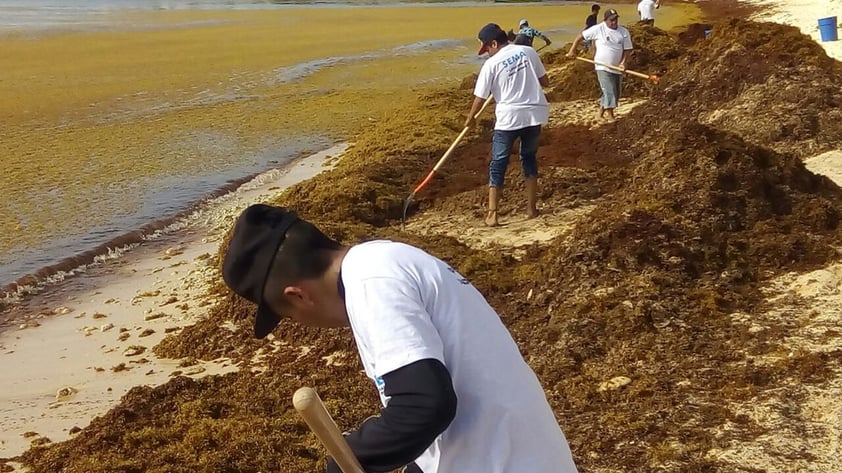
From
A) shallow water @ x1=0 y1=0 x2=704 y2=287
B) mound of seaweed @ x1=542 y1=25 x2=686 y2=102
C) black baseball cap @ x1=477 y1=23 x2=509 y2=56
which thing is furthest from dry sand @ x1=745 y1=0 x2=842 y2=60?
black baseball cap @ x1=477 y1=23 x2=509 y2=56

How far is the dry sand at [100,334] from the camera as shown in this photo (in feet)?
16.6

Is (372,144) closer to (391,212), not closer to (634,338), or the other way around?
(391,212)

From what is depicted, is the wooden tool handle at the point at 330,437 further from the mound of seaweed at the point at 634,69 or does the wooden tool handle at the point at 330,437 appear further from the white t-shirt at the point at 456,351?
the mound of seaweed at the point at 634,69

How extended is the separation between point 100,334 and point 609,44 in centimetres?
781

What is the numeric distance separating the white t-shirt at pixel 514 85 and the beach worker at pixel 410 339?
5.50 meters

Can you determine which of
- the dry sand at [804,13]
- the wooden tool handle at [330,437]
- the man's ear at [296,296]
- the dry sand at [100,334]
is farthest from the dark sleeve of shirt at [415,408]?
the dry sand at [804,13]

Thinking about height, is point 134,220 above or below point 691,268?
below

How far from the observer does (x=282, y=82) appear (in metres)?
19.1

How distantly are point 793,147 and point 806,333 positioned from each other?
5.01 m

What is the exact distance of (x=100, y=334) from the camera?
622 centimetres

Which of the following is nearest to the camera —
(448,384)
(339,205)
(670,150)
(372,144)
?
(448,384)

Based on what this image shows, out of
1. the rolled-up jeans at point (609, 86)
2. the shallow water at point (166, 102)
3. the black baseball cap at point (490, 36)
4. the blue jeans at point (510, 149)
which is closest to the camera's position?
the black baseball cap at point (490, 36)

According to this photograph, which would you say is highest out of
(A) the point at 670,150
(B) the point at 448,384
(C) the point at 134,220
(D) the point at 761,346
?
(B) the point at 448,384

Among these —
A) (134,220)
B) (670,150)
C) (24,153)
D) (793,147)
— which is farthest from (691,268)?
(24,153)
